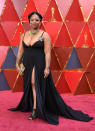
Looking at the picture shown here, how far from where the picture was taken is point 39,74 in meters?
2.83

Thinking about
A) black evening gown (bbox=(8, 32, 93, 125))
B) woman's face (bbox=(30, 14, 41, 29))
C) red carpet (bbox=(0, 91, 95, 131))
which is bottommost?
red carpet (bbox=(0, 91, 95, 131))

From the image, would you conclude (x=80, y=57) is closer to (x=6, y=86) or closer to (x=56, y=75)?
(x=56, y=75)

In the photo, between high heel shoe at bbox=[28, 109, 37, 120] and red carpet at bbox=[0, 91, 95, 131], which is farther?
high heel shoe at bbox=[28, 109, 37, 120]

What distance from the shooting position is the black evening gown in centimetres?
277

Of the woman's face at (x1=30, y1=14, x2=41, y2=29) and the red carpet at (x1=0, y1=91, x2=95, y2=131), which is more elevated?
the woman's face at (x1=30, y1=14, x2=41, y2=29)

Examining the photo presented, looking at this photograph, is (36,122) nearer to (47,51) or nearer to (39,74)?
(39,74)

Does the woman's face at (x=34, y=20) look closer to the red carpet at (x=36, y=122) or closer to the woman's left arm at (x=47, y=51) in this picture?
the woman's left arm at (x=47, y=51)

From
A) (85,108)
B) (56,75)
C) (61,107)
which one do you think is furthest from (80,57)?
(61,107)

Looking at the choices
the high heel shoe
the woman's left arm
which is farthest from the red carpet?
the woman's left arm

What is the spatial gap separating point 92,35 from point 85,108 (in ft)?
5.31

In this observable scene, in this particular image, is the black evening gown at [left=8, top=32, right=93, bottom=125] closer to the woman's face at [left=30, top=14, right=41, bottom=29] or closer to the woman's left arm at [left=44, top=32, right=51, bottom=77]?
the woman's left arm at [left=44, top=32, right=51, bottom=77]

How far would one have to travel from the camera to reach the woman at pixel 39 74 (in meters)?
2.76

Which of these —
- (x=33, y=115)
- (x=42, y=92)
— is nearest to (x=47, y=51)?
(x=42, y=92)

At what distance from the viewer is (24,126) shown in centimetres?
254
